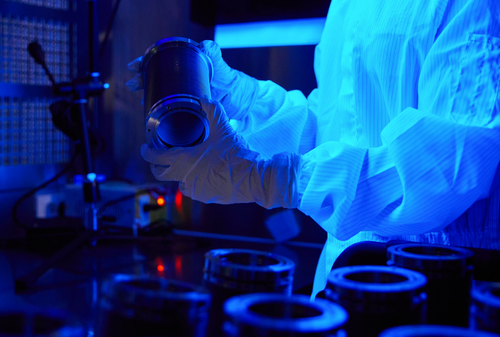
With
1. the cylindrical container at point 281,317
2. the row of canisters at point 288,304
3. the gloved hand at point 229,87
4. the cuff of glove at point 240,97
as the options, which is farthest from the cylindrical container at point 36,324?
the cuff of glove at point 240,97

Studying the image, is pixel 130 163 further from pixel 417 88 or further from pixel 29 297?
pixel 417 88

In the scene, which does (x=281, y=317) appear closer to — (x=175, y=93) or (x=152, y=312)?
(x=152, y=312)

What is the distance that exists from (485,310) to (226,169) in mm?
636

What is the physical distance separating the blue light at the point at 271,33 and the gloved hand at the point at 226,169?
820 millimetres

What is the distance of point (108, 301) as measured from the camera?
15.2 inches

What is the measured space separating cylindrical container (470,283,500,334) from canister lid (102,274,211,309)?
0.21 meters

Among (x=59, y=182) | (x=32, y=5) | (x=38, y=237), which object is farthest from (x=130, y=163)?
(x=32, y=5)

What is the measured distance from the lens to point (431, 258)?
50cm

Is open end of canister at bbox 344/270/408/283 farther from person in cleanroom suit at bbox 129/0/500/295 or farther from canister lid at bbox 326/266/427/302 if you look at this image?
person in cleanroom suit at bbox 129/0/500/295

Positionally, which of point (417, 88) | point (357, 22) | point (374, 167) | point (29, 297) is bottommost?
point (29, 297)

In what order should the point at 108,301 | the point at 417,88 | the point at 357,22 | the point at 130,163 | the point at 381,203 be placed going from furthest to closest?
the point at 130,163 → the point at 357,22 → the point at 417,88 → the point at 381,203 → the point at 108,301

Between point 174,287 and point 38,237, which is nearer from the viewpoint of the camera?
point 174,287

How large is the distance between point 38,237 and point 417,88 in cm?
135

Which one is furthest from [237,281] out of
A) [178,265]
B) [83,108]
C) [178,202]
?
[178,202]
